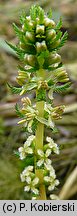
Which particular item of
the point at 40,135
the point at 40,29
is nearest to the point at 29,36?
the point at 40,29

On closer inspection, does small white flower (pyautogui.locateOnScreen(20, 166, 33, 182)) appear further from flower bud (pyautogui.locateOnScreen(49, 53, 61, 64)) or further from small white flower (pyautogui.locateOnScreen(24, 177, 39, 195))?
flower bud (pyautogui.locateOnScreen(49, 53, 61, 64))

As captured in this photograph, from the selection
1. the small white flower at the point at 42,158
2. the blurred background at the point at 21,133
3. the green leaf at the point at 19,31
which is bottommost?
the small white flower at the point at 42,158

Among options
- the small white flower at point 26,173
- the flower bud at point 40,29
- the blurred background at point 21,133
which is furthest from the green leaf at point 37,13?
the blurred background at point 21,133

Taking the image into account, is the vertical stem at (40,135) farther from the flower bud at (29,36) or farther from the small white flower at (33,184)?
the flower bud at (29,36)

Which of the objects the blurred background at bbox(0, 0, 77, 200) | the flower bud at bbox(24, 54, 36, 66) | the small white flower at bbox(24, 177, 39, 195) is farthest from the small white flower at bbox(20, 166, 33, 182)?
the blurred background at bbox(0, 0, 77, 200)

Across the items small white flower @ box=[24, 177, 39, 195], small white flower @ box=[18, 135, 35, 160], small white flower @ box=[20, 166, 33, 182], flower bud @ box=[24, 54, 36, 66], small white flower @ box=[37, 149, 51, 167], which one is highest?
flower bud @ box=[24, 54, 36, 66]

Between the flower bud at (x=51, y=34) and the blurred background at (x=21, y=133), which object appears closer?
the flower bud at (x=51, y=34)

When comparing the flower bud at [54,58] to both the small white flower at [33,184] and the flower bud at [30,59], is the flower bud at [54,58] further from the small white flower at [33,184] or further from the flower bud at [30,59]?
the small white flower at [33,184]

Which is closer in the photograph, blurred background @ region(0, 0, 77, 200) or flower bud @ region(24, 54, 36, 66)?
flower bud @ region(24, 54, 36, 66)

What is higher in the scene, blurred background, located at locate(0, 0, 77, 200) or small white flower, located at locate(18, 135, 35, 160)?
blurred background, located at locate(0, 0, 77, 200)

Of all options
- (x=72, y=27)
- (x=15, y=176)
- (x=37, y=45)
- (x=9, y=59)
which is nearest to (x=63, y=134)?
(x=15, y=176)

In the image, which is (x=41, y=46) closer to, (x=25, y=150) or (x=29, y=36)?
(x=29, y=36)

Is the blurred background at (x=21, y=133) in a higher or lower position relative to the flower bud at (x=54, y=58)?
higher
